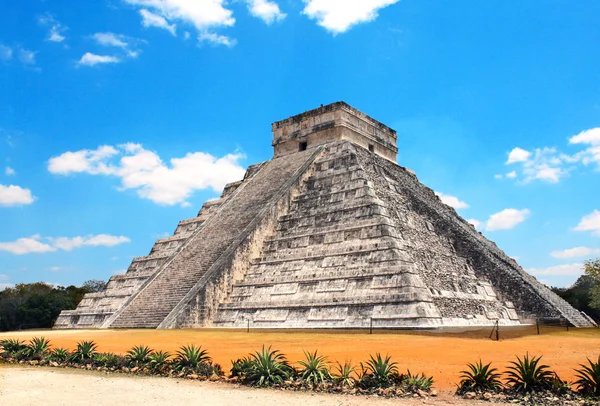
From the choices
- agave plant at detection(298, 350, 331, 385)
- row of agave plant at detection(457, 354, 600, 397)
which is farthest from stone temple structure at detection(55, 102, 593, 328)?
row of agave plant at detection(457, 354, 600, 397)

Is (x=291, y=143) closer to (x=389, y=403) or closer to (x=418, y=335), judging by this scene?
(x=418, y=335)

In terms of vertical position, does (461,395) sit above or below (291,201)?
below

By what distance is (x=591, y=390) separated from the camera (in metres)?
5.58

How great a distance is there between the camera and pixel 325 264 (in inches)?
607

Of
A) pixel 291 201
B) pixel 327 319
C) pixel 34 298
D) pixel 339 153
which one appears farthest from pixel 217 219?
pixel 34 298

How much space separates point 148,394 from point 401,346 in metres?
4.95

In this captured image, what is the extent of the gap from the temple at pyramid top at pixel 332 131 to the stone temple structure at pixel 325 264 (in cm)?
11

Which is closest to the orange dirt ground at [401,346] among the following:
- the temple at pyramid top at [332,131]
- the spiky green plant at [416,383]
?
the spiky green plant at [416,383]

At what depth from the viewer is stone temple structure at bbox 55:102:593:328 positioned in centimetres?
1396

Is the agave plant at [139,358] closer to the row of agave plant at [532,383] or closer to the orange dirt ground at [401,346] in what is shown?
the orange dirt ground at [401,346]

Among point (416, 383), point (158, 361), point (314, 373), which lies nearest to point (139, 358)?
point (158, 361)

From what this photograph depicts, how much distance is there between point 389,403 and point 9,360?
776 centimetres

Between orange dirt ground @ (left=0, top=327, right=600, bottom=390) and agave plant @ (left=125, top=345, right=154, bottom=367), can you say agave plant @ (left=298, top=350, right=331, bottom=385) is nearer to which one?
orange dirt ground @ (left=0, top=327, right=600, bottom=390)

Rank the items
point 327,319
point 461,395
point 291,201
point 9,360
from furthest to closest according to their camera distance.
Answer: point 291,201 → point 327,319 → point 9,360 → point 461,395
